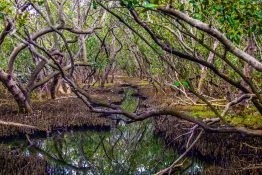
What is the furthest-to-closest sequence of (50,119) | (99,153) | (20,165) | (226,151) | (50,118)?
(50,118), (50,119), (99,153), (226,151), (20,165)

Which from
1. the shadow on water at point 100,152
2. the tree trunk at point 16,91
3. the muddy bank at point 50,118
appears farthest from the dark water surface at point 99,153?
the tree trunk at point 16,91

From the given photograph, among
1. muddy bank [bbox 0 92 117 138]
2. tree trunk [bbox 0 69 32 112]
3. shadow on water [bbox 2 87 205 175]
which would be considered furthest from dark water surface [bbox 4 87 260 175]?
tree trunk [bbox 0 69 32 112]

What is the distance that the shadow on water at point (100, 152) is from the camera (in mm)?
7090

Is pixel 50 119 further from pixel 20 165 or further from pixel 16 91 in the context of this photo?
pixel 20 165

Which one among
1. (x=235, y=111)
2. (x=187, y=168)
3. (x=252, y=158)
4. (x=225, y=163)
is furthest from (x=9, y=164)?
(x=235, y=111)

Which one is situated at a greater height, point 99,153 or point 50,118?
point 50,118

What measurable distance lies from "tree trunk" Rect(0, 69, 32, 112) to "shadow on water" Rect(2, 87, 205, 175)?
1.78 metres

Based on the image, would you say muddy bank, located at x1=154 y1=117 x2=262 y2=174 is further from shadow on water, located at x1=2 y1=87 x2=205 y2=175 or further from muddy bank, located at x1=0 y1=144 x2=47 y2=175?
muddy bank, located at x1=0 y1=144 x2=47 y2=175

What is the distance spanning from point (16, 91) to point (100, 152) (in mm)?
3711

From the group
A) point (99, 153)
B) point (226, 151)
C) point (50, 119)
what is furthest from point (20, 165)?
point (50, 119)

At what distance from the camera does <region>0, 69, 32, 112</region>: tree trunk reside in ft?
31.9

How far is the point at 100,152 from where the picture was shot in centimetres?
855

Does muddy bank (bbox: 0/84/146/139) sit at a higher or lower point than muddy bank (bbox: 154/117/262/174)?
higher

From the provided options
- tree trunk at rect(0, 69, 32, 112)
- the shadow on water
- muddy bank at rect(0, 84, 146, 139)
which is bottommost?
the shadow on water
